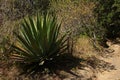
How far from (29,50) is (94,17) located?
3.66m

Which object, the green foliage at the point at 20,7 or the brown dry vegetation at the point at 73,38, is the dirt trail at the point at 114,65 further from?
the green foliage at the point at 20,7

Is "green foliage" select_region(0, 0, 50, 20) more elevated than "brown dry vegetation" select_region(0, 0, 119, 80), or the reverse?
"green foliage" select_region(0, 0, 50, 20)

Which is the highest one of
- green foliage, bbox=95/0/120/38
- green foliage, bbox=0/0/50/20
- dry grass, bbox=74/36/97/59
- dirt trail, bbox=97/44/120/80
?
green foliage, bbox=0/0/50/20

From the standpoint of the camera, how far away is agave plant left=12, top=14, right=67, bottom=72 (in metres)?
7.24

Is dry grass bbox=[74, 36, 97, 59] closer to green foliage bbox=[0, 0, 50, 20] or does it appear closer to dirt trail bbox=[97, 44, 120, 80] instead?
dirt trail bbox=[97, 44, 120, 80]

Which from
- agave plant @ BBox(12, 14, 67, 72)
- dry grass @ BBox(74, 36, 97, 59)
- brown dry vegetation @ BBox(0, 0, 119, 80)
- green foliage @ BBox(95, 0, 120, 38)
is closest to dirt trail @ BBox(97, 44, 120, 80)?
brown dry vegetation @ BBox(0, 0, 119, 80)

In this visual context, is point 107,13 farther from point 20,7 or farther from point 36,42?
point 36,42

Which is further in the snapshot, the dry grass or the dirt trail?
the dry grass

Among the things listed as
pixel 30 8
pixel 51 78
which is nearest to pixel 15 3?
pixel 30 8

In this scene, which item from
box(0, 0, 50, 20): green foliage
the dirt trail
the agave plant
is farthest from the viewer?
box(0, 0, 50, 20): green foliage

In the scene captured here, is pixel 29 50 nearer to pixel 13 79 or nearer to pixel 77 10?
pixel 13 79

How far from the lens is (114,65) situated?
8602 mm

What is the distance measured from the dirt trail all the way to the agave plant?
153 centimetres

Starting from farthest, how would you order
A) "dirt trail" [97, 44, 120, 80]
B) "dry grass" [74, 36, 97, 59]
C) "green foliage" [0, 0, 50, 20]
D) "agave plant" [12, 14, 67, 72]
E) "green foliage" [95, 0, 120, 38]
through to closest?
"green foliage" [95, 0, 120, 38]
"dry grass" [74, 36, 97, 59]
"green foliage" [0, 0, 50, 20]
"dirt trail" [97, 44, 120, 80]
"agave plant" [12, 14, 67, 72]
